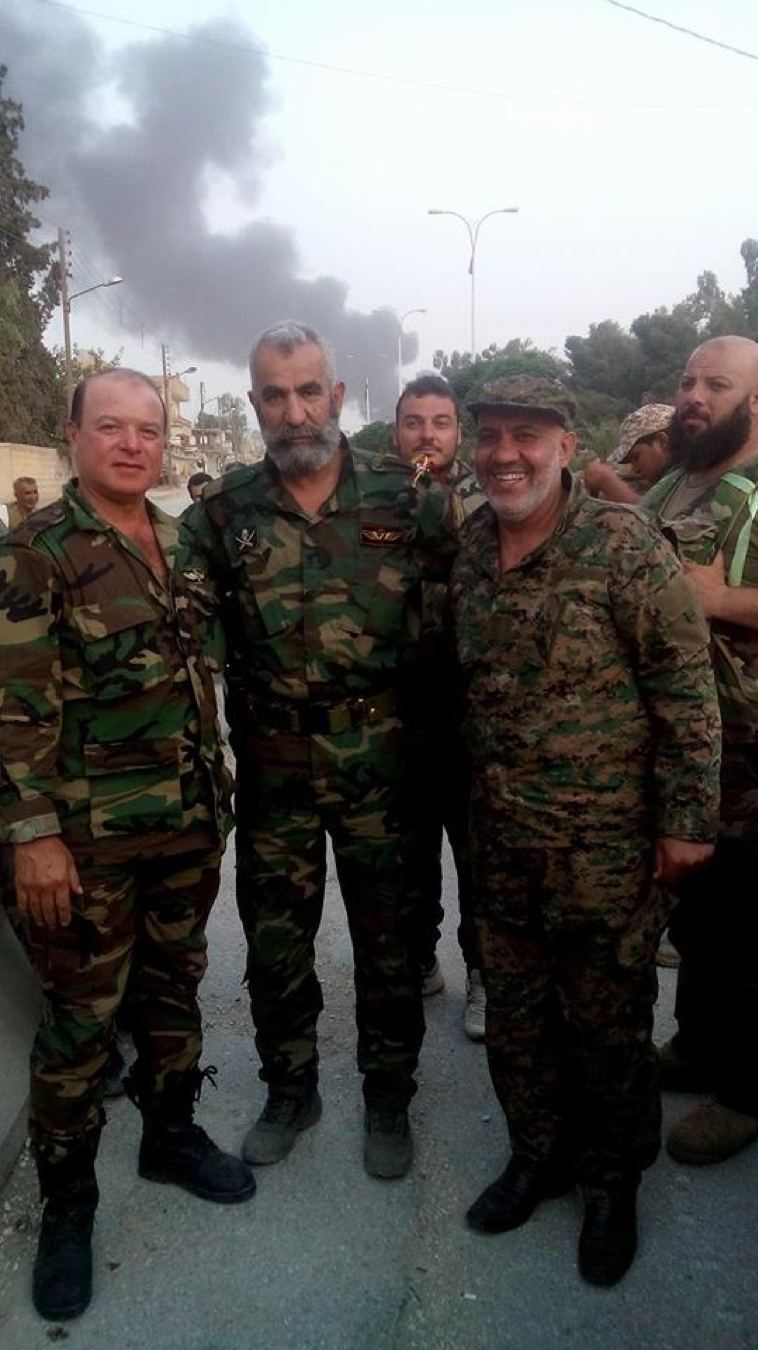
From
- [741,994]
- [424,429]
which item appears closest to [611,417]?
[424,429]

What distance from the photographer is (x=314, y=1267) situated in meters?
2.38

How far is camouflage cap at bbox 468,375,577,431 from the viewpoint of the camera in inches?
90.9

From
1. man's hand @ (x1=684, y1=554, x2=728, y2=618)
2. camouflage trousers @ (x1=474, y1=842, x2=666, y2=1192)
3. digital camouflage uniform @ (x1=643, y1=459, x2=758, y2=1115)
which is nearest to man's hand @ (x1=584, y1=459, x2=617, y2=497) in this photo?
digital camouflage uniform @ (x1=643, y1=459, x2=758, y2=1115)

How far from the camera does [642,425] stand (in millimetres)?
3969

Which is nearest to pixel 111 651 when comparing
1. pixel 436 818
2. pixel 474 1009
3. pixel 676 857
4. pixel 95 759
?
pixel 95 759

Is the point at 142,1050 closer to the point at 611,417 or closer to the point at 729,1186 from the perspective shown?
the point at 729,1186

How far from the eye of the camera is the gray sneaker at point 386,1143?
2.74m

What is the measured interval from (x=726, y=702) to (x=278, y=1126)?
1677 mm

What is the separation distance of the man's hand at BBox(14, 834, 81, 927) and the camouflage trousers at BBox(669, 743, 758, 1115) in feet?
5.19

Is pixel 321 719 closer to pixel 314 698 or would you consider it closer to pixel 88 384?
pixel 314 698

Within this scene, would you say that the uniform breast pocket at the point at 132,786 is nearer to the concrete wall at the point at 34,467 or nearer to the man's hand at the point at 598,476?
the man's hand at the point at 598,476

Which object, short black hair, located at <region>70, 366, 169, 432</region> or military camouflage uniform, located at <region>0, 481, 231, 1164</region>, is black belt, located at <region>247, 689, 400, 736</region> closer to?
military camouflage uniform, located at <region>0, 481, 231, 1164</region>

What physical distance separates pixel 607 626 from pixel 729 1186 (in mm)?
1512

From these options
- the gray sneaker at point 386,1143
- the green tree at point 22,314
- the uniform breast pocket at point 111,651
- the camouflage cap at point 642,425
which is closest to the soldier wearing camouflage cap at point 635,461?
the camouflage cap at point 642,425
